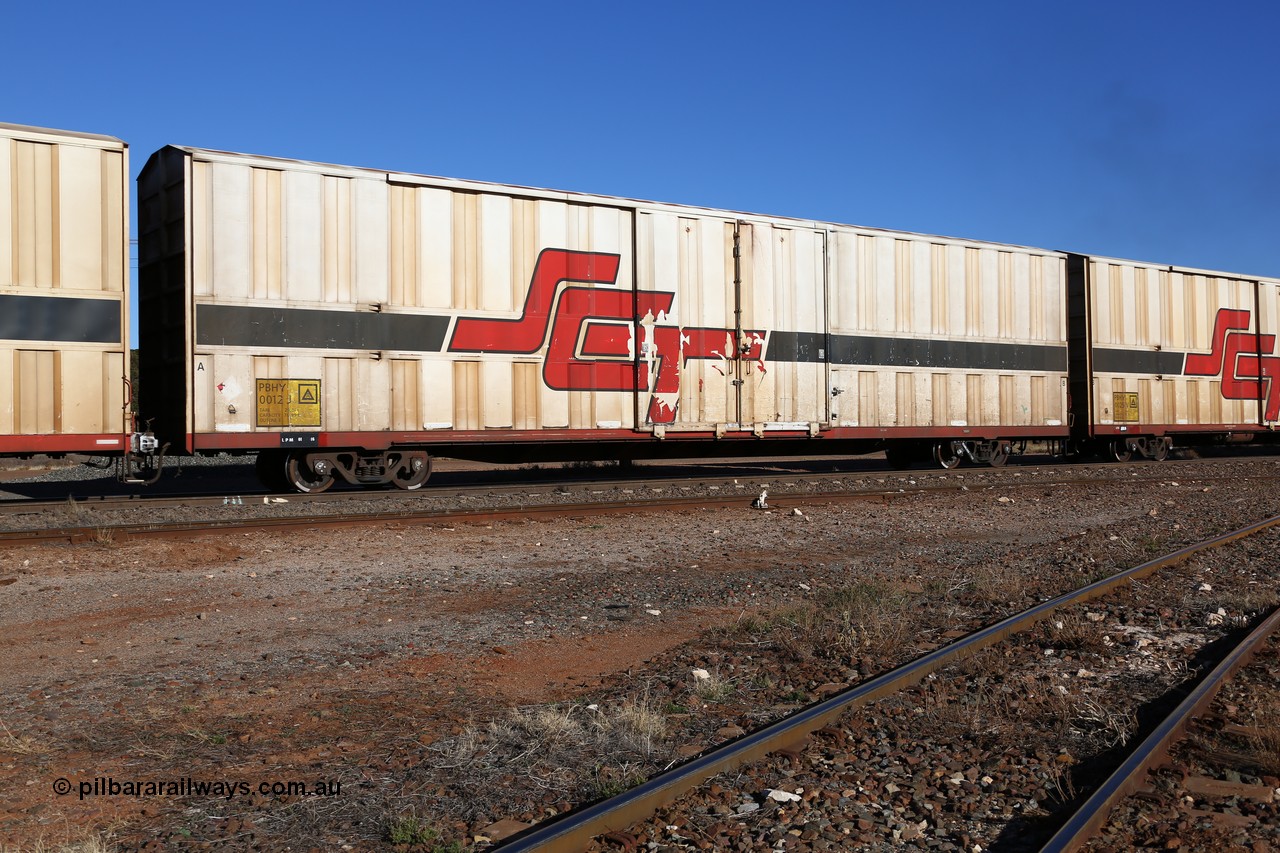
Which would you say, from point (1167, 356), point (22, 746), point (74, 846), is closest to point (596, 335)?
point (22, 746)

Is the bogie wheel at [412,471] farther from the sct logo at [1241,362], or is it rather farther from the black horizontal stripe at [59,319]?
the sct logo at [1241,362]

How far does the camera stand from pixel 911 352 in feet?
58.3

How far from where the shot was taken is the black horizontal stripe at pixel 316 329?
478 inches

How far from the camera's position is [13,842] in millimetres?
3109

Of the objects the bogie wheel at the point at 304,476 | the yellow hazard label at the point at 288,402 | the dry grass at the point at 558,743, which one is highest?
the yellow hazard label at the point at 288,402

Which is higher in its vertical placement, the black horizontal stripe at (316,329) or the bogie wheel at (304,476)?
the black horizontal stripe at (316,329)

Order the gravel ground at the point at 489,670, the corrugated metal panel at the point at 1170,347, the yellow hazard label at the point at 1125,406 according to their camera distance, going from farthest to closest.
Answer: the yellow hazard label at the point at 1125,406, the corrugated metal panel at the point at 1170,347, the gravel ground at the point at 489,670

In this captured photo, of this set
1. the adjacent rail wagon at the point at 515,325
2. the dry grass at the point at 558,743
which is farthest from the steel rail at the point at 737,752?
the adjacent rail wagon at the point at 515,325

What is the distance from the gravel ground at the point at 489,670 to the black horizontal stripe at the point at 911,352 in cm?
581

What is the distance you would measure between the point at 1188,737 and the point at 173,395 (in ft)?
39.1

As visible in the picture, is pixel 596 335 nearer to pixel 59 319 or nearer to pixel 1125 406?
pixel 59 319

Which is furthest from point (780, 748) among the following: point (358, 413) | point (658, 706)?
point (358, 413)

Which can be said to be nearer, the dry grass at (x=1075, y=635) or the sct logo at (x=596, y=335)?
the dry grass at (x=1075, y=635)

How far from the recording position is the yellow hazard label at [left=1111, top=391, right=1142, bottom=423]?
2088 cm
